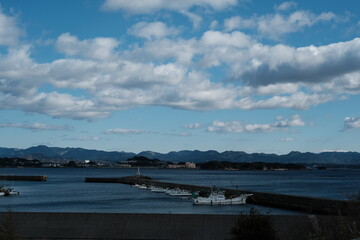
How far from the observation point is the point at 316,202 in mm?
51656

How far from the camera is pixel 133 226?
65.2 feet

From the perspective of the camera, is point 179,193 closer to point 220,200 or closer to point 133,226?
point 220,200

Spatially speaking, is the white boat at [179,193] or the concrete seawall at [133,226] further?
the white boat at [179,193]

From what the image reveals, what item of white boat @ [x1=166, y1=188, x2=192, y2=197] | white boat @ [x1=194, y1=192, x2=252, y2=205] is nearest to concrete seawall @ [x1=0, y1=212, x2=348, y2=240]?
white boat @ [x1=194, y1=192, x2=252, y2=205]

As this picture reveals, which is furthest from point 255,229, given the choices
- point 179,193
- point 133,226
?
point 179,193

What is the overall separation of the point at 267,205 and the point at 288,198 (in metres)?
5.76

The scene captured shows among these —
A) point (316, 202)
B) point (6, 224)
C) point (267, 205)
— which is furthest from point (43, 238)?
point (267, 205)

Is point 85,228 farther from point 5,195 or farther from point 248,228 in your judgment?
point 5,195

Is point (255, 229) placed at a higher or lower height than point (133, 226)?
higher

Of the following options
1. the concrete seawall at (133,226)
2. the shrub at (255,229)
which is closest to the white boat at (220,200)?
the concrete seawall at (133,226)

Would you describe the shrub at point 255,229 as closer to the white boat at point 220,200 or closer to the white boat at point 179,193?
the white boat at point 220,200

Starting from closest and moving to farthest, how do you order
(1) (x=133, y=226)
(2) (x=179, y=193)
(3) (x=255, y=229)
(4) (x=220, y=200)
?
(3) (x=255, y=229), (1) (x=133, y=226), (4) (x=220, y=200), (2) (x=179, y=193)

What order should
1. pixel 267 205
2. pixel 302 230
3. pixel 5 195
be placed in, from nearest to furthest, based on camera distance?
1. pixel 302 230
2. pixel 267 205
3. pixel 5 195

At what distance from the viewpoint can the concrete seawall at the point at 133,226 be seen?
19606 mm
